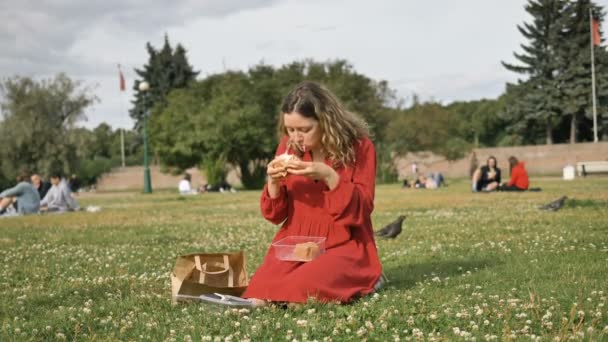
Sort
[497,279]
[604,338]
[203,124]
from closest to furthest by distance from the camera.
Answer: [604,338], [497,279], [203,124]

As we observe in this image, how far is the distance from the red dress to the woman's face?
29 centimetres

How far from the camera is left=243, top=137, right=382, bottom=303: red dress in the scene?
189 inches

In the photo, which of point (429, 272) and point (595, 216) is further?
point (595, 216)

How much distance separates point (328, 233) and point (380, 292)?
0.65 metres

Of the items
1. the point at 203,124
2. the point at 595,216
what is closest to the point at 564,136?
the point at 203,124

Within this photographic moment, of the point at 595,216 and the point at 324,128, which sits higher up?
the point at 324,128

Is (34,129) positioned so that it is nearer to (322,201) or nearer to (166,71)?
(166,71)

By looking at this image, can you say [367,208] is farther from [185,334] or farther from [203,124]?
[203,124]

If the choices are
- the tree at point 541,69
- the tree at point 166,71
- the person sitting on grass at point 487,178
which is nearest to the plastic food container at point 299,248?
the person sitting on grass at point 487,178

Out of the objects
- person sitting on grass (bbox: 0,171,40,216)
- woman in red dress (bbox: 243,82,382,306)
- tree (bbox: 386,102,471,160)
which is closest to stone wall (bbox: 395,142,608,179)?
tree (bbox: 386,102,471,160)

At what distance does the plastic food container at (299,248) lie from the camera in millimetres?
5031

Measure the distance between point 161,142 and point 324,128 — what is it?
46.7m

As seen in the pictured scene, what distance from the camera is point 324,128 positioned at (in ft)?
16.9

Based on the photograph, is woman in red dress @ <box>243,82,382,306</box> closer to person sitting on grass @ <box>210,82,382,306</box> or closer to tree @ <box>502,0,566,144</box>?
person sitting on grass @ <box>210,82,382,306</box>
